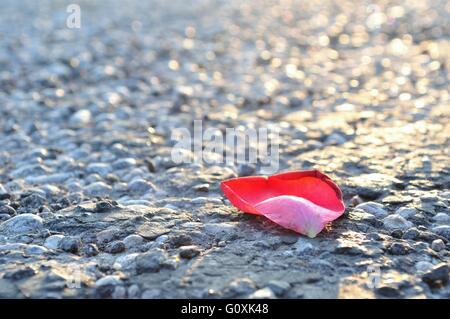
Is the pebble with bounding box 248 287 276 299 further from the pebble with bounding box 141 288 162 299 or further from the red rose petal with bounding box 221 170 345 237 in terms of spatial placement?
the red rose petal with bounding box 221 170 345 237

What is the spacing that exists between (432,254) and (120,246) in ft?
4.28

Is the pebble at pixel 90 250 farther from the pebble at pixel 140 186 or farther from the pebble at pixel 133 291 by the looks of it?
the pebble at pixel 140 186

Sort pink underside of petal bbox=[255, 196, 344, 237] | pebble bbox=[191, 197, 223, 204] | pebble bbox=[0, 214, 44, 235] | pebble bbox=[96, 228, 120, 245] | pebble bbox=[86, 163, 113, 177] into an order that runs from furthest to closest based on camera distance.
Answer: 1. pebble bbox=[86, 163, 113, 177]
2. pebble bbox=[191, 197, 223, 204]
3. pebble bbox=[0, 214, 44, 235]
4. pebble bbox=[96, 228, 120, 245]
5. pink underside of petal bbox=[255, 196, 344, 237]

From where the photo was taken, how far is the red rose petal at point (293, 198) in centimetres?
291

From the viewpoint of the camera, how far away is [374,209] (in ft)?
10.9

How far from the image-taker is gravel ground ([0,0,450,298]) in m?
2.64

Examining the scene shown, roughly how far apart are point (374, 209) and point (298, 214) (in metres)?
0.57

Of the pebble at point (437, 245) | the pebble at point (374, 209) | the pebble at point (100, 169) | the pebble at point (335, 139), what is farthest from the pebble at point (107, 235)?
the pebble at point (335, 139)

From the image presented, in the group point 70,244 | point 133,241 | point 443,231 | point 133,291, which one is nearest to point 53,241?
point 70,244

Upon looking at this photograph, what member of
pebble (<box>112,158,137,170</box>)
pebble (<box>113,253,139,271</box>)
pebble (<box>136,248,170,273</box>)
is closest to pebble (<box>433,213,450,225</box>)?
pebble (<box>136,248,170,273</box>)

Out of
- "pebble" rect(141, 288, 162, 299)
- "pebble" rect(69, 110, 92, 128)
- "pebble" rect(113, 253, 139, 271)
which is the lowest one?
"pebble" rect(141, 288, 162, 299)

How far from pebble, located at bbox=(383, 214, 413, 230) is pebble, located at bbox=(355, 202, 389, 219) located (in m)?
0.08

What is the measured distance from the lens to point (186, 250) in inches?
110
